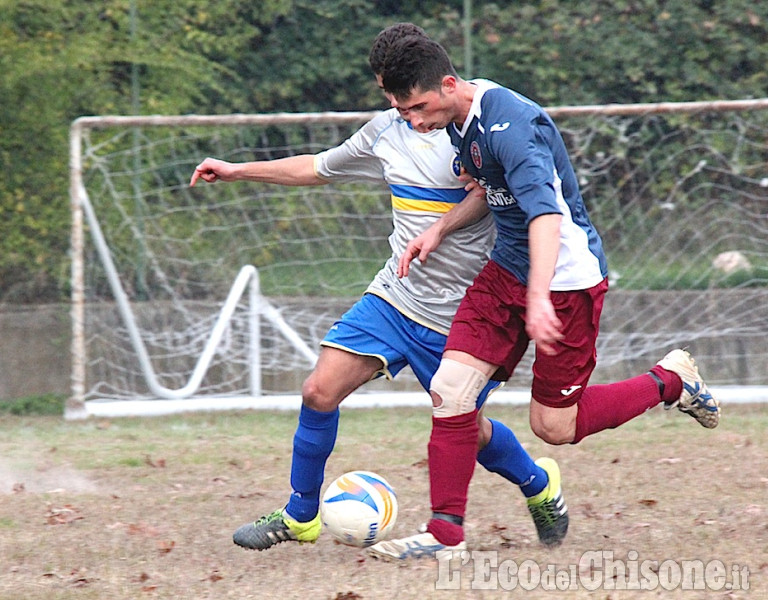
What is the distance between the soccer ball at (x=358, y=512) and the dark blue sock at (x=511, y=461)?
0.43 meters

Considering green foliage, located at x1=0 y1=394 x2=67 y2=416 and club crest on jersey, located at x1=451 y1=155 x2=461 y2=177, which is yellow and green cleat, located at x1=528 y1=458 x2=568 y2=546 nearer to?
club crest on jersey, located at x1=451 y1=155 x2=461 y2=177

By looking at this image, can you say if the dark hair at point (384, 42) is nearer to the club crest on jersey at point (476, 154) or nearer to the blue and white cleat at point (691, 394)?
the club crest on jersey at point (476, 154)

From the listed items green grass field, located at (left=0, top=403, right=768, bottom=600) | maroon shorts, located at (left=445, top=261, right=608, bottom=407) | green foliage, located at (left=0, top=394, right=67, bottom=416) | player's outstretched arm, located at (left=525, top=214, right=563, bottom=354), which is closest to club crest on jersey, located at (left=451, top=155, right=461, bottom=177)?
maroon shorts, located at (left=445, top=261, right=608, bottom=407)

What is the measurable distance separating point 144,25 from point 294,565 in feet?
21.3

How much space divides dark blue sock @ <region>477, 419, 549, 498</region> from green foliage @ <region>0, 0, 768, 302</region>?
5.61 meters

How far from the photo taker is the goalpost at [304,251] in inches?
346

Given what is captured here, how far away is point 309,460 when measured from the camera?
432 centimetres

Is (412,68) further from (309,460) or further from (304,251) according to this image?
(304,251)

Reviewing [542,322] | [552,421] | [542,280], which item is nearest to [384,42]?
[542,280]

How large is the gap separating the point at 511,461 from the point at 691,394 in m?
0.76

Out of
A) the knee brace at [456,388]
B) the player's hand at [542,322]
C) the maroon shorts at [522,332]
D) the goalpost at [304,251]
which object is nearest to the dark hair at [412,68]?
the maroon shorts at [522,332]

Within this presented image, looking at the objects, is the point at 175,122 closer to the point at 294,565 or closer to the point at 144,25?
the point at 144,25

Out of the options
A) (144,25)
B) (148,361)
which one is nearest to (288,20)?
(144,25)

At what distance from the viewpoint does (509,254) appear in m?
4.15
